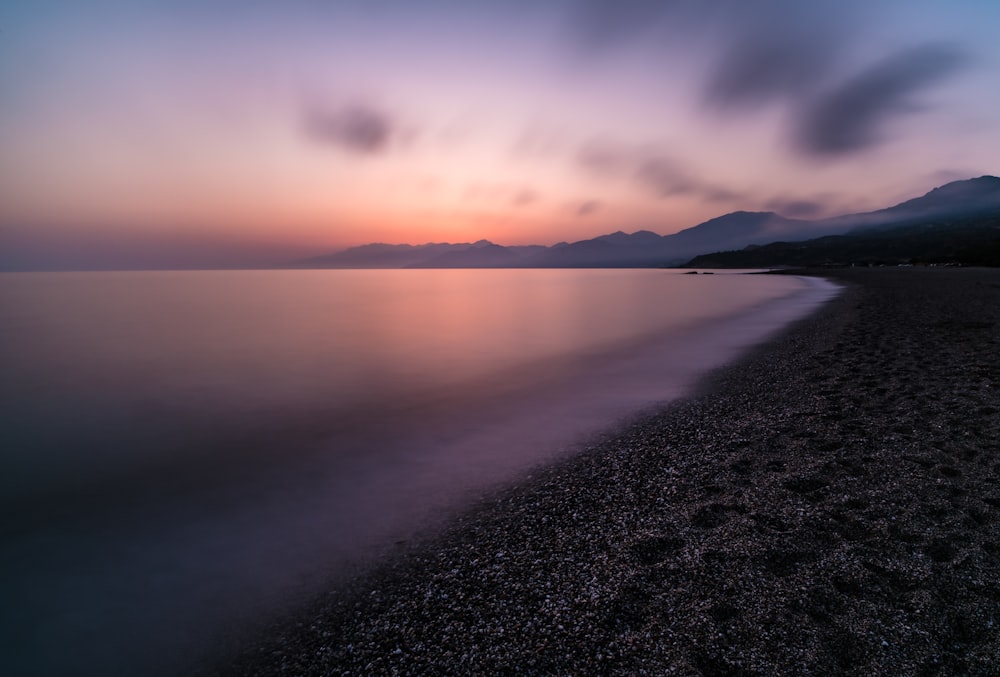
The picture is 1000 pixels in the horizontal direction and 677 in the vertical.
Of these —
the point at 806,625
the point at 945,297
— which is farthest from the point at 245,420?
the point at 945,297

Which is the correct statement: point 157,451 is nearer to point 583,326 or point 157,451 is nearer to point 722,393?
point 722,393

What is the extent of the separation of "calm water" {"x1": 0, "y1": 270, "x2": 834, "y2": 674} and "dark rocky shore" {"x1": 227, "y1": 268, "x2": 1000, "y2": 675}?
1434 millimetres

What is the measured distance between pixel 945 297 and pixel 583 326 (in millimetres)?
25381

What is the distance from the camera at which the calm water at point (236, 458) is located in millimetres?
6160

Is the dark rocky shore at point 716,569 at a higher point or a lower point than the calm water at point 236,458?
higher

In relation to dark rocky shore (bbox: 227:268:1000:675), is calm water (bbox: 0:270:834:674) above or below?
below

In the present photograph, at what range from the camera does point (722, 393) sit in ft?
44.9

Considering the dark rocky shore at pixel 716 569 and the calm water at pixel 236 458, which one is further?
the calm water at pixel 236 458

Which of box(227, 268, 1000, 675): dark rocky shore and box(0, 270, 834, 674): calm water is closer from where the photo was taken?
box(227, 268, 1000, 675): dark rocky shore

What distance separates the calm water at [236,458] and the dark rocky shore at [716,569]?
4.71ft

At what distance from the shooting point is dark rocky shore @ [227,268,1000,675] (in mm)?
4359

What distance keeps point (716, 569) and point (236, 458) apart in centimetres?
1098

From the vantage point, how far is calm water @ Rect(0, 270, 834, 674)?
243 inches

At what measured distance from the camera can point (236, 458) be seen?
37.2 feet
